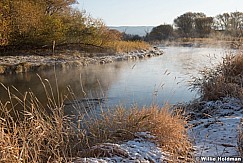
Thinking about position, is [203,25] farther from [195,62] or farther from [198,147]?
[198,147]

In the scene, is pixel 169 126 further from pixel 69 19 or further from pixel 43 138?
pixel 69 19

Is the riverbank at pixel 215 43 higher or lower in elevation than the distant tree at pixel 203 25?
lower

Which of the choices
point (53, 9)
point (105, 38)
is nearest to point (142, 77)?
point (105, 38)

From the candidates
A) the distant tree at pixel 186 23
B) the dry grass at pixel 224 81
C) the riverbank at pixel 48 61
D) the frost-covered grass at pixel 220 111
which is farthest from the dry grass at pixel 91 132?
the distant tree at pixel 186 23

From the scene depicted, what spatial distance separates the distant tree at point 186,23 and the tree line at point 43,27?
1013 inches

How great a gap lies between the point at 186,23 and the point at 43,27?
32.4m

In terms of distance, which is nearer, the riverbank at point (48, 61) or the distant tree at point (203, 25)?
the riverbank at point (48, 61)

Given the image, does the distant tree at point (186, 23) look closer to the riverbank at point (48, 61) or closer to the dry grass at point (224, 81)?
the riverbank at point (48, 61)

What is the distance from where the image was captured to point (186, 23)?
46.1m

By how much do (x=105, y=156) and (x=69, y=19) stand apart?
1789cm

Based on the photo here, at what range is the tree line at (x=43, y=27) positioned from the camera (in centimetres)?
1595

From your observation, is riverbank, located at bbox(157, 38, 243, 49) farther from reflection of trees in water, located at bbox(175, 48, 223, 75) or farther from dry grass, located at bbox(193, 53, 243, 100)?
dry grass, located at bbox(193, 53, 243, 100)

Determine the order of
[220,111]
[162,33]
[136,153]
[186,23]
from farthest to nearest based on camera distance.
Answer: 1. [186,23]
2. [162,33]
3. [220,111]
4. [136,153]

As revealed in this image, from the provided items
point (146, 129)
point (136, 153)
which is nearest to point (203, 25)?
point (146, 129)
